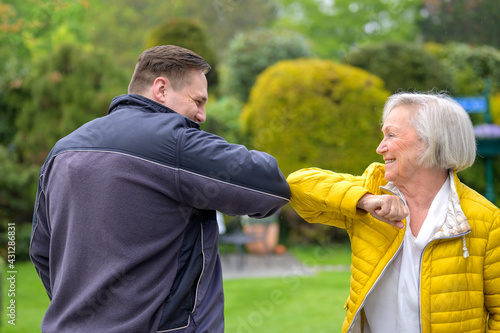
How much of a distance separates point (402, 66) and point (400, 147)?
9.16 m

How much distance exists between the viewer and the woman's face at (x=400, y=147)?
2146 mm

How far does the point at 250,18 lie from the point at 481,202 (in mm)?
28370

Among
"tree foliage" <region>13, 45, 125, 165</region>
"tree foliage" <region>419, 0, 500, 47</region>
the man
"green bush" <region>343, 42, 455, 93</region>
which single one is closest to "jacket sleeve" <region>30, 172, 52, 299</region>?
the man

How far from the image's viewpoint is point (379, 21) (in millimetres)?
21234

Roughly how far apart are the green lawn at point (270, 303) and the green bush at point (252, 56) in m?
6.91

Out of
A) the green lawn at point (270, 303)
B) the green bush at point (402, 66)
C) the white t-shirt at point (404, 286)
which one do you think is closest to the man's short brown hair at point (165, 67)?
the white t-shirt at point (404, 286)

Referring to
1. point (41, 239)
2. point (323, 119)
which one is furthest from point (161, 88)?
point (323, 119)

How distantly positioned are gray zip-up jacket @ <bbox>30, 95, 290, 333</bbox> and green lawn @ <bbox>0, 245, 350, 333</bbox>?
399cm

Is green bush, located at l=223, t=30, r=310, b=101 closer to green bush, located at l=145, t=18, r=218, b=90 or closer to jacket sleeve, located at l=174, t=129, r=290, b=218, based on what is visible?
green bush, located at l=145, t=18, r=218, b=90

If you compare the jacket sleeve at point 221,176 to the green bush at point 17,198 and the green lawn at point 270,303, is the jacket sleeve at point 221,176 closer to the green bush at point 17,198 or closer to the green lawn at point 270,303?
the green lawn at point 270,303

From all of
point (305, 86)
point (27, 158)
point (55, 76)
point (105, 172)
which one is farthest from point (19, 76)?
point (105, 172)

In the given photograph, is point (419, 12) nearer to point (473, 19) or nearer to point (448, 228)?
point (473, 19)

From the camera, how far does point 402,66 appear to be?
1073cm

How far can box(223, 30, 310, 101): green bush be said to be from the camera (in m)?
13.5
